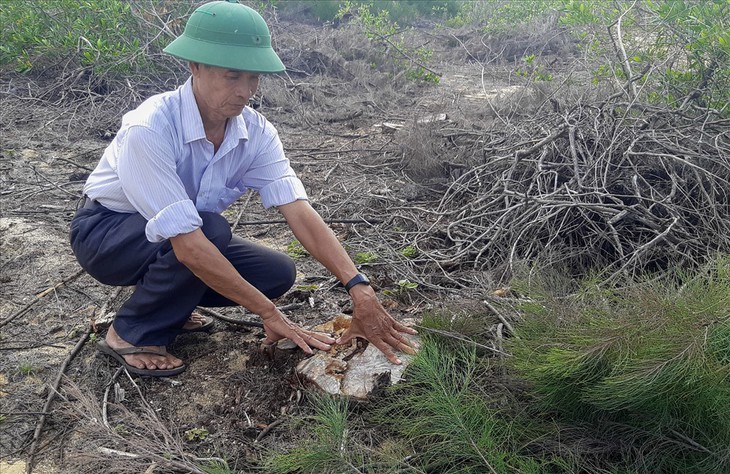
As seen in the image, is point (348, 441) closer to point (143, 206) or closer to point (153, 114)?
point (143, 206)

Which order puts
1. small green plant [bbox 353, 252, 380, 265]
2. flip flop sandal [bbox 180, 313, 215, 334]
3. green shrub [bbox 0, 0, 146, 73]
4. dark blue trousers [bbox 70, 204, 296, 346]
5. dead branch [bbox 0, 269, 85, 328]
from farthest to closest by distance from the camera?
green shrub [bbox 0, 0, 146, 73], small green plant [bbox 353, 252, 380, 265], dead branch [bbox 0, 269, 85, 328], flip flop sandal [bbox 180, 313, 215, 334], dark blue trousers [bbox 70, 204, 296, 346]

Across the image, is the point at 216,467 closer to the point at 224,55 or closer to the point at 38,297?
the point at 224,55

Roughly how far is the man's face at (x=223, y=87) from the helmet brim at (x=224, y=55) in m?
0.06

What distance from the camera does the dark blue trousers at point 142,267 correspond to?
2.74 m

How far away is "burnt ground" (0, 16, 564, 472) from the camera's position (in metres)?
2.47

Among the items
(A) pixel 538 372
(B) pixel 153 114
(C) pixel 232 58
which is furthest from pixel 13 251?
(A) pixel 538 372

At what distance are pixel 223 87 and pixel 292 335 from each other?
0.96 m

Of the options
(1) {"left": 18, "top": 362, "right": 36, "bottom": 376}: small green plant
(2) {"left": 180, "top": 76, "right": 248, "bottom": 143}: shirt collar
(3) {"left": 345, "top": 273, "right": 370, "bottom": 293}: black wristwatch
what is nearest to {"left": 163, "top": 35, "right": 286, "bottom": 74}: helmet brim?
(2) {"left": 180, "top": 76, "right": 248, "bottom": 143}: shirt collar

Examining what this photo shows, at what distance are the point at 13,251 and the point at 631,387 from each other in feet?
11.6

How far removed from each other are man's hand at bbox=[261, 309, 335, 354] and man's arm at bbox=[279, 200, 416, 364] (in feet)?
0.25

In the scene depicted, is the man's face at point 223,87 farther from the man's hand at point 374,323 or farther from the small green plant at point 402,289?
the small green plant at point 402,289

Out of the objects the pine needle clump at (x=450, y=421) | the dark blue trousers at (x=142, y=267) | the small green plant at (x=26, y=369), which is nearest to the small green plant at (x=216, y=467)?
the pine needle clump at (x=450, y=421)

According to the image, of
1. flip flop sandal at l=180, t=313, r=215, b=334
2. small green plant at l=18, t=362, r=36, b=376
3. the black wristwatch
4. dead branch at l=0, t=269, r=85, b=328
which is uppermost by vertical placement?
the black wristwatch

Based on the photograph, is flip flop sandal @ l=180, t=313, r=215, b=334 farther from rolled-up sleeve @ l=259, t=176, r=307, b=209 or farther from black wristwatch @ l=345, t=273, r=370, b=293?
black wristwatch @ l=345, t=273, r=370, b=293
